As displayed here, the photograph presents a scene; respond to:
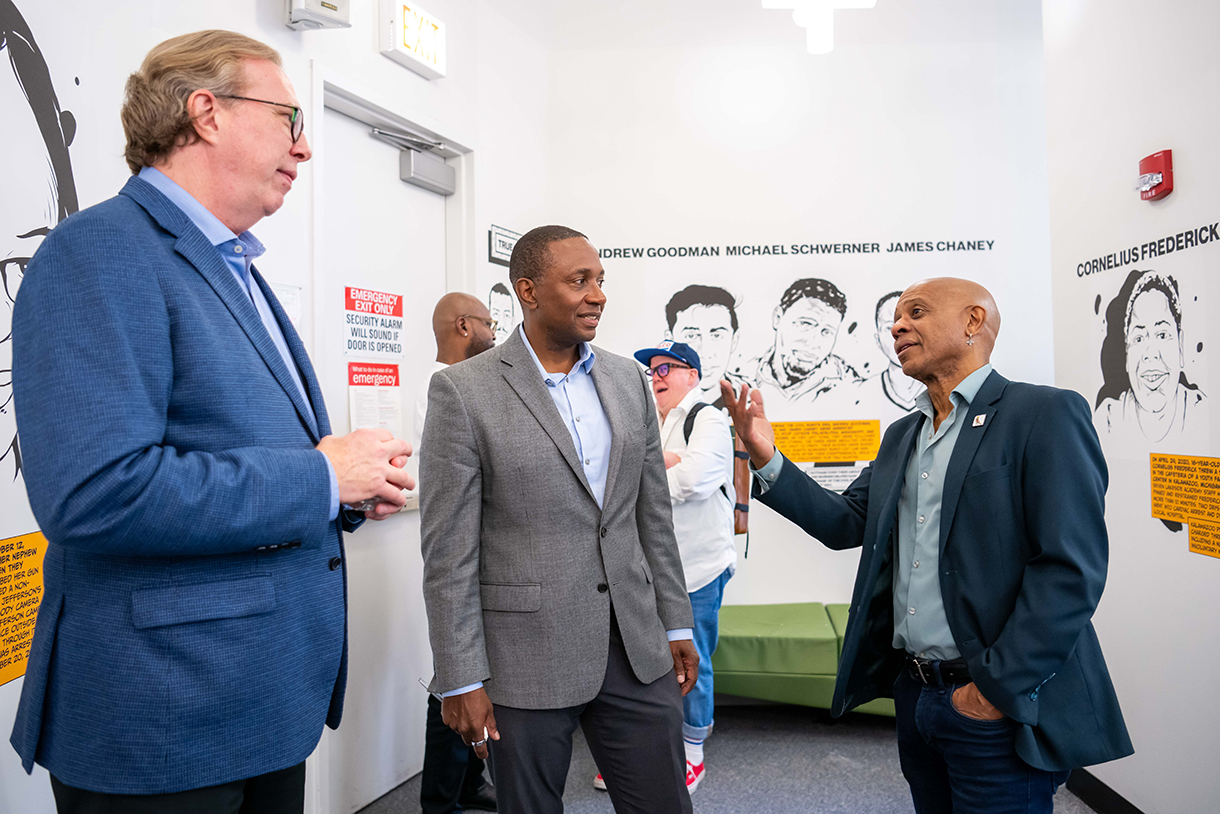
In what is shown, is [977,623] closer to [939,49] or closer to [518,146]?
[518,146]

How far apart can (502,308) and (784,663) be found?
2372 millimetres

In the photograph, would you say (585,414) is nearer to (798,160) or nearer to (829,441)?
(829,441)


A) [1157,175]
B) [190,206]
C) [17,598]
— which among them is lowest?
[17,598]

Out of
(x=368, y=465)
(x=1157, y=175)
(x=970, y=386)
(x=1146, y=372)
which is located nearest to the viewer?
(x=368, y=465)

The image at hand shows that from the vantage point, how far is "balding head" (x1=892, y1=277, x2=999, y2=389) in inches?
79.7

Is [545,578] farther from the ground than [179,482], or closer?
closer

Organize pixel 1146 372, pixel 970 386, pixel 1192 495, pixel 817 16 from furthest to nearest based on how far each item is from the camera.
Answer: pixel 817 16
pixel 1146 372
pixel 1192 495
pixel 970 386

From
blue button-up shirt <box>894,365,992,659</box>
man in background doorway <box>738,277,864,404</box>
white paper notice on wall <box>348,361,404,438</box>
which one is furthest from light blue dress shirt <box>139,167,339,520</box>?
man in background doorway <box>738,277,864,404</box>

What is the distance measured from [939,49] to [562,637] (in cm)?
448

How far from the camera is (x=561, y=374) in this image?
204 centimetres

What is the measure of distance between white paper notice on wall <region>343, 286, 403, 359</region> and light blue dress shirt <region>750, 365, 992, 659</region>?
7.51ft

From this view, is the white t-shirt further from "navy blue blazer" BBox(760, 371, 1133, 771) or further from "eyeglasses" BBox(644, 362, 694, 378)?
"navy blue blazer" BBox(760, 371, 1133, 771)

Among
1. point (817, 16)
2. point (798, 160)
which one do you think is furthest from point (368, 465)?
point (798, 160)

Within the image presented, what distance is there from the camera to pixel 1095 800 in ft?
10.4
